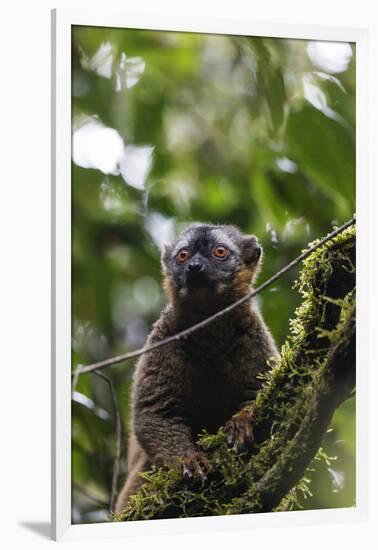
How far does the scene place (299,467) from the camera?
5789mm

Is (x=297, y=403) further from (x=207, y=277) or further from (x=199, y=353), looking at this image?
(x=207, y=277)

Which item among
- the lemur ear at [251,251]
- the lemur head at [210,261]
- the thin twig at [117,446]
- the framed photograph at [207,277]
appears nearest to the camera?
the framed photograph at [207,277]

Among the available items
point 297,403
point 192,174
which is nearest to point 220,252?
point 192,174

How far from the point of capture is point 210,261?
671cm

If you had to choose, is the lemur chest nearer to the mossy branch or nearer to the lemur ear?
the mossy branch

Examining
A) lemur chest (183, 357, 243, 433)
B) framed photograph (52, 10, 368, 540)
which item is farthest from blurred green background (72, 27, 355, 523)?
lemur chest (183, 357, 243, 433)

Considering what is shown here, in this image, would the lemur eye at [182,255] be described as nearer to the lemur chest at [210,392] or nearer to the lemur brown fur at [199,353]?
the lemur brown fur at [199,353]

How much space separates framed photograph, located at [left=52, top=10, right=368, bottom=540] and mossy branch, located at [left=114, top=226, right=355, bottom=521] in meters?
0.01

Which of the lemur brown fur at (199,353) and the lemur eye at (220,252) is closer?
the lemur brown fur at (199,353)

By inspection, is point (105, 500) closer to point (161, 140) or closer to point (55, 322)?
point (55, 322)

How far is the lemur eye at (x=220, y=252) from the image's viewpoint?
6.72m

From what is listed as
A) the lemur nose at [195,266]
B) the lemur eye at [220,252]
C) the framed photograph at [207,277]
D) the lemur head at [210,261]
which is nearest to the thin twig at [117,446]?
the framed photograph at [207,277]

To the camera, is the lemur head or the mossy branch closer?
the mossy branch

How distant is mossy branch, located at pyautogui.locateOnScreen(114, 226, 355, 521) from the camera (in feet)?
18.5
